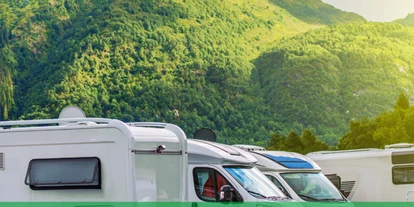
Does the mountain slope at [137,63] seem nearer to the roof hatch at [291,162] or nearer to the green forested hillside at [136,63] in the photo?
the green forested hillside at [136,63]

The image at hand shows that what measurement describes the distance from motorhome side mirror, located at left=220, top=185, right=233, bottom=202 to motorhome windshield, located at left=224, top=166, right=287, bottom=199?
2.30ft

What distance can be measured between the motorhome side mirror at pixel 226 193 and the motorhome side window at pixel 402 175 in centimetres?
729

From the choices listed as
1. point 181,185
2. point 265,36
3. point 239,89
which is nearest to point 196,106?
point 239,89

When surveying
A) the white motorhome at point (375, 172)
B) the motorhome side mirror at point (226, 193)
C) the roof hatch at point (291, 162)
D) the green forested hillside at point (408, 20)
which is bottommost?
the white motorhome at point (375, 172)

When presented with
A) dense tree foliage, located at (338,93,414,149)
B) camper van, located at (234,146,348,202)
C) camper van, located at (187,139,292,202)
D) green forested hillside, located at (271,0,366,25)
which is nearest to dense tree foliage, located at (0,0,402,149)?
dense tree foliage, located at (338,93,414,149)

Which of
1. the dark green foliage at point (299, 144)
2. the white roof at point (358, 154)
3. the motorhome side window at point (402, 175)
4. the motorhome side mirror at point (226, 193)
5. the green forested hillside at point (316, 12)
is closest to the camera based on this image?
the motorhome side mirror at point (226, 193)

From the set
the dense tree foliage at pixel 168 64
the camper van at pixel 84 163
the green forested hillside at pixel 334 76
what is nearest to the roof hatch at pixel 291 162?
the camper van at pixel 84 163

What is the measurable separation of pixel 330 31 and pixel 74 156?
108484 mm

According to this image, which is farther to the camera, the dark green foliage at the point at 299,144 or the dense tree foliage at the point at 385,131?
the dark green foliage at the point at 299,144

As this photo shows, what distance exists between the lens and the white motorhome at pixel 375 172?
58.6 ft

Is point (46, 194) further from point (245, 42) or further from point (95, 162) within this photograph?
point (245, 42)

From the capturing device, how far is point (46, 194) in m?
9.94

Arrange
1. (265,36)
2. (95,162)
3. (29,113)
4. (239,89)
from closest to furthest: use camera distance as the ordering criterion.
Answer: (95,162)
(29,113)
(239,89)
(265,36)

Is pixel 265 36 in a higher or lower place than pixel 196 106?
higher
